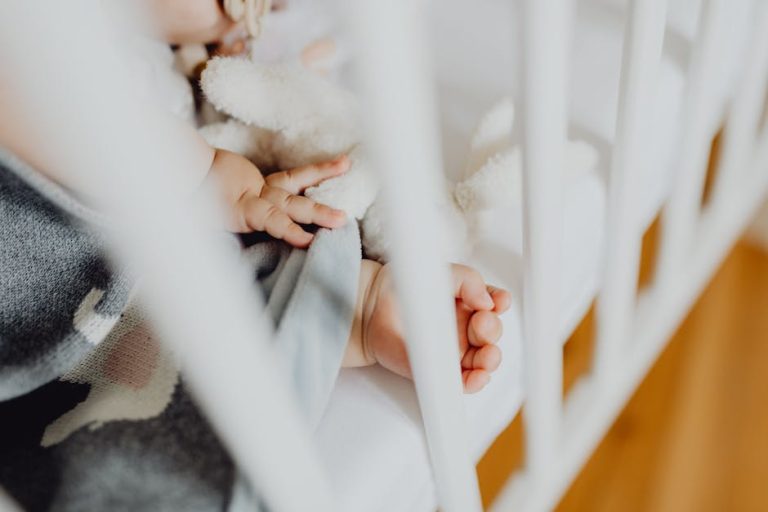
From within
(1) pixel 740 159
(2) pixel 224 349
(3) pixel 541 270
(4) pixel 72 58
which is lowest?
(1) pixel 740 159

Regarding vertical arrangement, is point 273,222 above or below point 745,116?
above

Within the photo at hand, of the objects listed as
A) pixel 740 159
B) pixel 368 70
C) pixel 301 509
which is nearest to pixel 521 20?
pixel 368 70

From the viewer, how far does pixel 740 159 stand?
0.75 m

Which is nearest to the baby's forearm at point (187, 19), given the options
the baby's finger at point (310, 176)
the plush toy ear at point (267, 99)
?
the plush toy ear at point (267, 99)

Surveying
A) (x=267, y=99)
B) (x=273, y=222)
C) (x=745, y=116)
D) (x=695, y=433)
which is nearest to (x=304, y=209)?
(x=273, y=222)

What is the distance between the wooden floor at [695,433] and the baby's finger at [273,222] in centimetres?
53

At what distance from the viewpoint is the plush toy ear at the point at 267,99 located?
1.77ft

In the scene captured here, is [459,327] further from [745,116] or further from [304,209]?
[745,116]

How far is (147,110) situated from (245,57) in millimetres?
421

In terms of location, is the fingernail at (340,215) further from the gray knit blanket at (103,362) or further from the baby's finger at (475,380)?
the baby's finger at (475,380)

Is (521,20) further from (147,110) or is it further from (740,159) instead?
(740,159)

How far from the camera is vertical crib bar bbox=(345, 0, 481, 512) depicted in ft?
0.78

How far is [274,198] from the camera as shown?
0.48m

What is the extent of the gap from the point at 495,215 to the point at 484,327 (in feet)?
0.39
